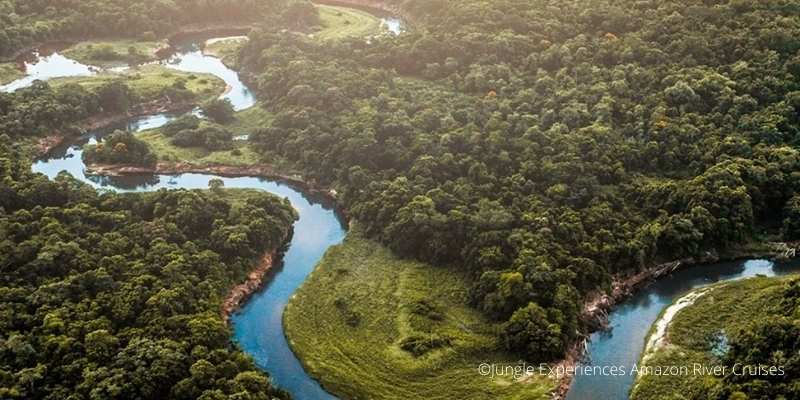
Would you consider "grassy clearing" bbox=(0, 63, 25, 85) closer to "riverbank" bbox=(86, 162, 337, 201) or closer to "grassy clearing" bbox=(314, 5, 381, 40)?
"riverbank" bbox=(86, 162, 337, 201)

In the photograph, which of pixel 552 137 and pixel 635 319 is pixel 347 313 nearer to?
pixel 635 319

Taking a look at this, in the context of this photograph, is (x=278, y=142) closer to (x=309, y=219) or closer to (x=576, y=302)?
(x=309, y=219)

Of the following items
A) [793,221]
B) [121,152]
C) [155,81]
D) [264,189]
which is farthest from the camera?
[155,81]

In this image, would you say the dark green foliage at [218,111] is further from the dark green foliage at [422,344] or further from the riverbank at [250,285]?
the dark green foliage at [422,344]

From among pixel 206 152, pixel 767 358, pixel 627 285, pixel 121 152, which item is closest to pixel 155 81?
pixel 206 152

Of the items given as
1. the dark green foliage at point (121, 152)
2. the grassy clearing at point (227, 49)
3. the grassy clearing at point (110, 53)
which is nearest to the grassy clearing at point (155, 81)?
the grassy clearing at point (110, 53)

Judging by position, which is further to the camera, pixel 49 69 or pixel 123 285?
pixel 49 69
